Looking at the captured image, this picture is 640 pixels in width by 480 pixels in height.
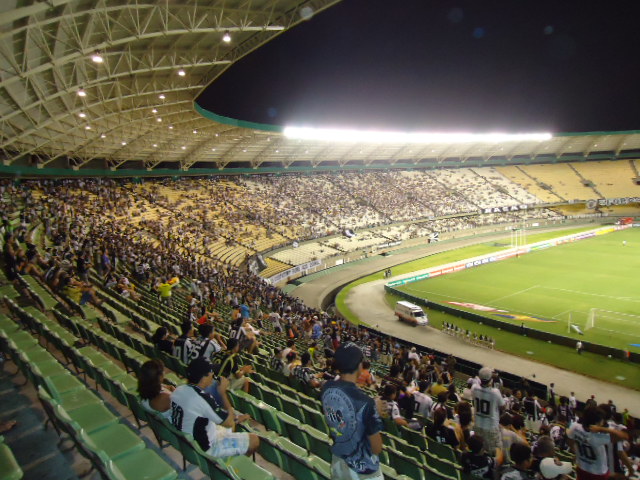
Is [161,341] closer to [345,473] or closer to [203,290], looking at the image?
[345,473]

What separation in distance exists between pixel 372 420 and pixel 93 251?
2123cm

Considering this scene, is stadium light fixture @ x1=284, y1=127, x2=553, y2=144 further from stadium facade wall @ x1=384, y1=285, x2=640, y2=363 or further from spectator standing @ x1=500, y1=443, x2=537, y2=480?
spectator standing @ x1=500, y1=443, x2=537, y2=480

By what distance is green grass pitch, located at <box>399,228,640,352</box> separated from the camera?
26328mm

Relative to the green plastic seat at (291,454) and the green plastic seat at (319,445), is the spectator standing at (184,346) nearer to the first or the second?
the green plastic seat at (291,454)

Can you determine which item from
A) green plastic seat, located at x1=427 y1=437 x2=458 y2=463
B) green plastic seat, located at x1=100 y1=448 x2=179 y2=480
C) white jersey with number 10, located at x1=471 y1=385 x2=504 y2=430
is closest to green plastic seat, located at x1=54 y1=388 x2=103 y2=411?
green plastic seat, located at x1=100 y1=448 x2=179 y2=480

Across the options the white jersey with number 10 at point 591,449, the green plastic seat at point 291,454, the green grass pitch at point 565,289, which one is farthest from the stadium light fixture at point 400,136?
the white jersey with number 10 at point 591,449

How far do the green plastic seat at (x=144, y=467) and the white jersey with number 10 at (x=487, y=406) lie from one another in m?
4.21

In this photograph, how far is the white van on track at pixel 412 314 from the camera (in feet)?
90.2

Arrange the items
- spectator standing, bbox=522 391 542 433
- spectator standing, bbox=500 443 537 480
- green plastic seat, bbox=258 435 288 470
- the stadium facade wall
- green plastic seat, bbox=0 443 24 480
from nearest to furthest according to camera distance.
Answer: green plastic seat, bbox=0 443 24 480 < spectator standing, bbox=500 443 537 480 < green plastic seat, bbox=258 435 288 470 < spectator standing, bbox=522 391 542 433 < the stadium facade wall

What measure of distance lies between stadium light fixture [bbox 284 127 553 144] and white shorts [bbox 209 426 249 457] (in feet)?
147

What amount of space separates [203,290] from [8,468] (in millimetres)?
18461

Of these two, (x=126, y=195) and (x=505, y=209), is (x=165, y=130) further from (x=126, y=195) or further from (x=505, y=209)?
(x=505, y=209)

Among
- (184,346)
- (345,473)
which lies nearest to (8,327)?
(184,346)

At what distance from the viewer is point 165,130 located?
39.5 metres
